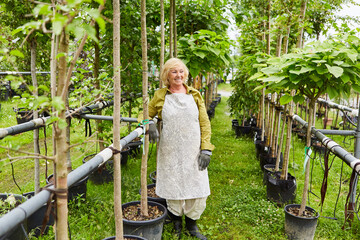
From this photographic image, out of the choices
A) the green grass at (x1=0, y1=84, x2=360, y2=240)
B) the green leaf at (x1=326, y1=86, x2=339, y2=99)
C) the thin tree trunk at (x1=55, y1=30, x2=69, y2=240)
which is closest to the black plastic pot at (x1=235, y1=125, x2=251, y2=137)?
the green grass at (x1=0, y1=84, x2=360, y2=240)

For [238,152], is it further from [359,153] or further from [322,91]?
[322,91]

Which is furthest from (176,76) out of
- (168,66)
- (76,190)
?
(76,190)

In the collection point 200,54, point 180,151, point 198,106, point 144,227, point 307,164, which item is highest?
point 200,54

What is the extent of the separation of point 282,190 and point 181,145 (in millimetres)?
1645

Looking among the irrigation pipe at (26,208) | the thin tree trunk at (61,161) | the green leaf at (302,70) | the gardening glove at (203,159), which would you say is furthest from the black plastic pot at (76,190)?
the green leaf at (302,70)

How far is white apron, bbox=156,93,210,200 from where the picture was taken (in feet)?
9.17

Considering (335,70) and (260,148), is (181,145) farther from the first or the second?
(260,148)

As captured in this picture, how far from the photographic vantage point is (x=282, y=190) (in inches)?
143

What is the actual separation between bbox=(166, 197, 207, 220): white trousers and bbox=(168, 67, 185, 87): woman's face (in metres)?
1.17

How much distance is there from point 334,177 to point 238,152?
1.97 meters

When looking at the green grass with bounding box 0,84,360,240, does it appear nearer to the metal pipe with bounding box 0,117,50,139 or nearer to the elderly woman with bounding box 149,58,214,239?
the elderly woman with bounding box 149,58,214,239

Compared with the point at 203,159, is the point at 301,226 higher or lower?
lower

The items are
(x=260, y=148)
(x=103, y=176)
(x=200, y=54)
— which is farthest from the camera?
(x=260, y=148)

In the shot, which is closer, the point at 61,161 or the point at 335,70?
the point at 61,161
